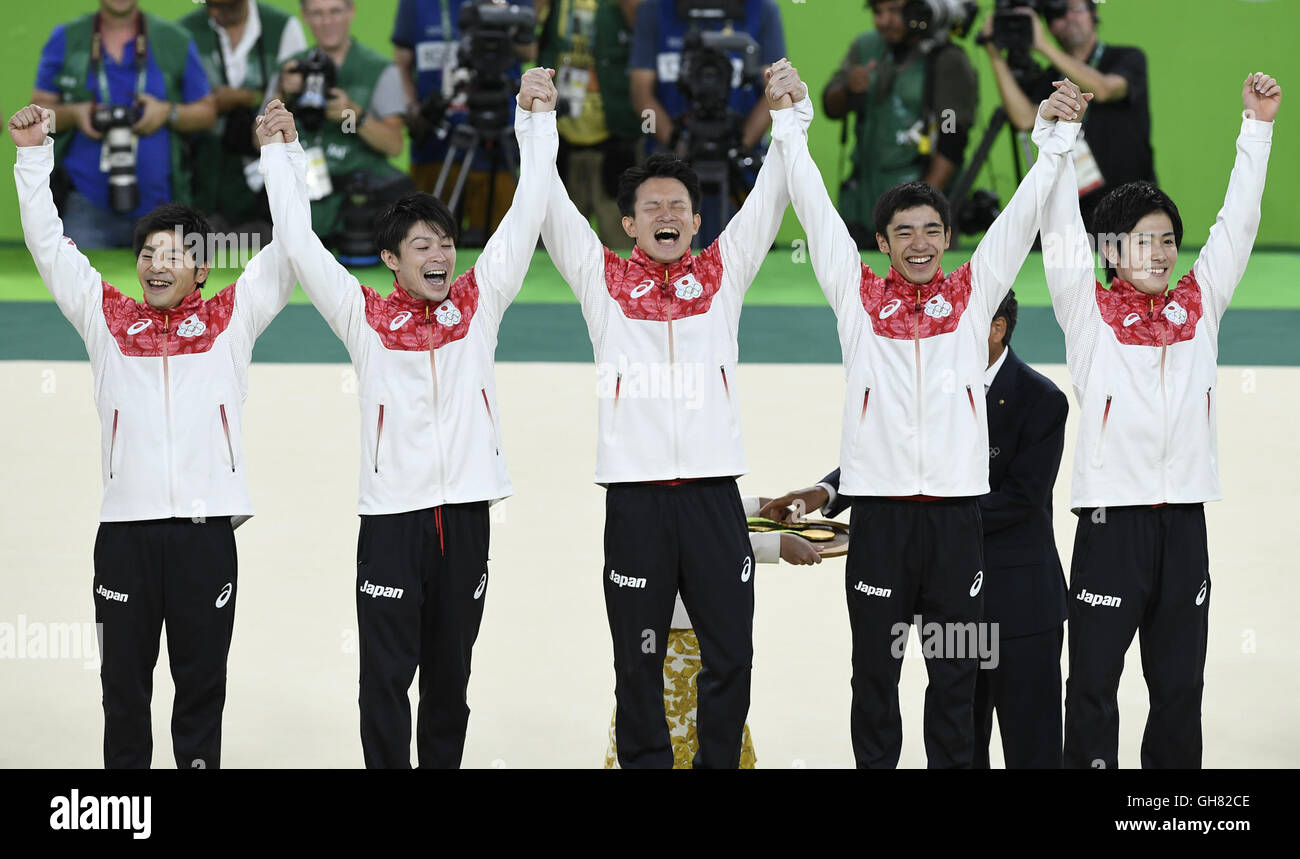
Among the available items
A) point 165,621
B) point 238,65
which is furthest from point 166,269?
point 238,65

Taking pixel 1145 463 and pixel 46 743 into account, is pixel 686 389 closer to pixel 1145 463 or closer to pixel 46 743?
pixel 1145 463

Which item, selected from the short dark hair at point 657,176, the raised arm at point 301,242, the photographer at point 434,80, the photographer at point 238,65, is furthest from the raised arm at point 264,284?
the photographer at point 238,65

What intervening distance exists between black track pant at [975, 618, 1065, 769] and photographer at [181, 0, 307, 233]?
14.1 metres

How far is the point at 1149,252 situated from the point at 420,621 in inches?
110

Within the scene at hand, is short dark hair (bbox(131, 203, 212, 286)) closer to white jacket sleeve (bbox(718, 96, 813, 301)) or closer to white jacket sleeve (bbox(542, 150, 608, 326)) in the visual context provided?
white jacket sleeve (bbox(542, 150, 608, 326))

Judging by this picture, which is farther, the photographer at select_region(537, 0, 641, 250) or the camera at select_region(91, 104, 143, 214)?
the photographer at select_region(537, 0, 641, 250)

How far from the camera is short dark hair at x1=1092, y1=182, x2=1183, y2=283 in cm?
582

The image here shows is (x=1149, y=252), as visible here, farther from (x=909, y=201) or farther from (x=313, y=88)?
(x=313, y=88)

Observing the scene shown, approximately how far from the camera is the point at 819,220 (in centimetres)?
582

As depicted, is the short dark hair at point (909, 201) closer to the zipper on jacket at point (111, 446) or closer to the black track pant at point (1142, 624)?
the black track pant at point (1142, 624)

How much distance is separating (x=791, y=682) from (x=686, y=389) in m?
2.30

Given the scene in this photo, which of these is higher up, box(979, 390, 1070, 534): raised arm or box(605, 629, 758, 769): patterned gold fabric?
box(979, 390, 1070, 534): raised arm

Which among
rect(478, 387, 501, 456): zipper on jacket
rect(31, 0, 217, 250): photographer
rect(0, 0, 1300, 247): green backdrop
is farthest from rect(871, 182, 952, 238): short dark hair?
rect(31, 0, 217, 250): photographer

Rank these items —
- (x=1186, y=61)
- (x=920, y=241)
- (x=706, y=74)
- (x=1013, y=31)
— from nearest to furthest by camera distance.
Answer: (x=920, y=241), (x=706, y=74), (x=1013, y=31), (x=1186, y=61)
